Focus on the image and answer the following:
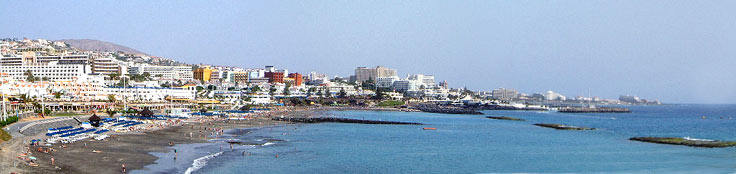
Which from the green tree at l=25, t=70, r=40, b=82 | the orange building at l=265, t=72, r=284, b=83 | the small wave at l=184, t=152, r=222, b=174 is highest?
the orange building at l=265, t=72, r=284, b=83

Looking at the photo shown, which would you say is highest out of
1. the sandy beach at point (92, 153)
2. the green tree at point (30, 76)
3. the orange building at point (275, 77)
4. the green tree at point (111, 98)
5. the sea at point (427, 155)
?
the orange building at point (275, 77)

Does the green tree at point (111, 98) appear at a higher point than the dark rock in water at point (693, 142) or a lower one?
higher

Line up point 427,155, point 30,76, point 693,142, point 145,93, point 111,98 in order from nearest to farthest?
1. point 427,155
2. point 693,142
3. point 111,98
4. point 145,93
5. point 30,76

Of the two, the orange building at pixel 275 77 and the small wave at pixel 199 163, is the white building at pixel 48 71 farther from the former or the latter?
the small wave at pixel 199 163

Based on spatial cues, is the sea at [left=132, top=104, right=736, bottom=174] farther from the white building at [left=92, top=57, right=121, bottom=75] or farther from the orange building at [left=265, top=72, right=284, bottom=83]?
the orange building at [left=265, top=72, right=284, bottom=83]

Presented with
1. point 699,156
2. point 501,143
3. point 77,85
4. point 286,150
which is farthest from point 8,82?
point 699,156

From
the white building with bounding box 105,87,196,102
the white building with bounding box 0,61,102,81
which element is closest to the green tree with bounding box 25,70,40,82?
the white building with bounding box 0,61,102,81

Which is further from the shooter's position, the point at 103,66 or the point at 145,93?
the point at 103,66

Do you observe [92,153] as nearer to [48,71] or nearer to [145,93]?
[145,93]

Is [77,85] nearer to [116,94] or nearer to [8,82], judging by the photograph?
[116,94]

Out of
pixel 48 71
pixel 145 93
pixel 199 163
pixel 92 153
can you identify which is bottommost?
pixel 199 163

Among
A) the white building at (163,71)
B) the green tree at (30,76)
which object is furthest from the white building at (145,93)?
the white building at (163,71)

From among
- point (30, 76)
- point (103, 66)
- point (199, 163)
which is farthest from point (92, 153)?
point (103, 66)

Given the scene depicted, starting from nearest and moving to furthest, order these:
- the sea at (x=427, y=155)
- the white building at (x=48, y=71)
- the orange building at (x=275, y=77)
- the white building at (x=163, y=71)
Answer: the sea at (x=427, y=155) → the white building at (x=48, y=71) → the white building at (x=163, y=71) → the orange building at (x=275, y=77)
